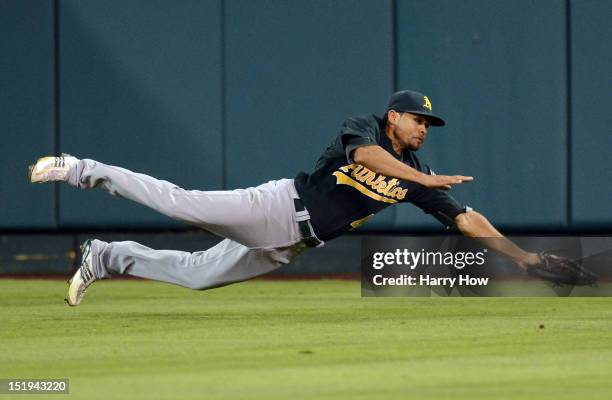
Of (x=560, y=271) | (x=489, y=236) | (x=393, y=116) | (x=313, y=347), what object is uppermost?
(x=393, y=116)

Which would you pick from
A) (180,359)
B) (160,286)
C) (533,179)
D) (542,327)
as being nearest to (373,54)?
(533,179)

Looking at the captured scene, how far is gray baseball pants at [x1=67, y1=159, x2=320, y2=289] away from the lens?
7688mm

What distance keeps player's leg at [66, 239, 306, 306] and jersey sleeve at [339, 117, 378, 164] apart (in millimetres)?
676

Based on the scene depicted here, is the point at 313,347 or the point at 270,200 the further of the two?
the point at 270,200

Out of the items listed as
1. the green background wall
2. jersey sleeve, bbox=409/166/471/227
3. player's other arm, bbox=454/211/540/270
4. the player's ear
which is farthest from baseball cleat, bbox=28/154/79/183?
the green background wall

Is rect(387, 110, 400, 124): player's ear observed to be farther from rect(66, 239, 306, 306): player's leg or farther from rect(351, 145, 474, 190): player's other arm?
rect(66, 239, 306, 306): player's leg

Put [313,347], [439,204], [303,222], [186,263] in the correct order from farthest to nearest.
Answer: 1. [439,204]
2. [186,263]
3. [303,222]
4. [313,347]

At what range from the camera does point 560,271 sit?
8.98 metres

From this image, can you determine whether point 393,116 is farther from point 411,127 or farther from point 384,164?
point 384,164

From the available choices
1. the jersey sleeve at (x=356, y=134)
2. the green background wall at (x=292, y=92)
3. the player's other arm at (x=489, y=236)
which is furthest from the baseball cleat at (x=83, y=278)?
the green background wall at (x=292, y=92)

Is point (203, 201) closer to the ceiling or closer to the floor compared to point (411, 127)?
closer to the floor

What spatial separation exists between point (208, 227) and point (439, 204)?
60.7 inches

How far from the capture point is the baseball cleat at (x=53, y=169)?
25.3 ft

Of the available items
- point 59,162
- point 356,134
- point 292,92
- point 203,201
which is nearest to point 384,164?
point 356,134
